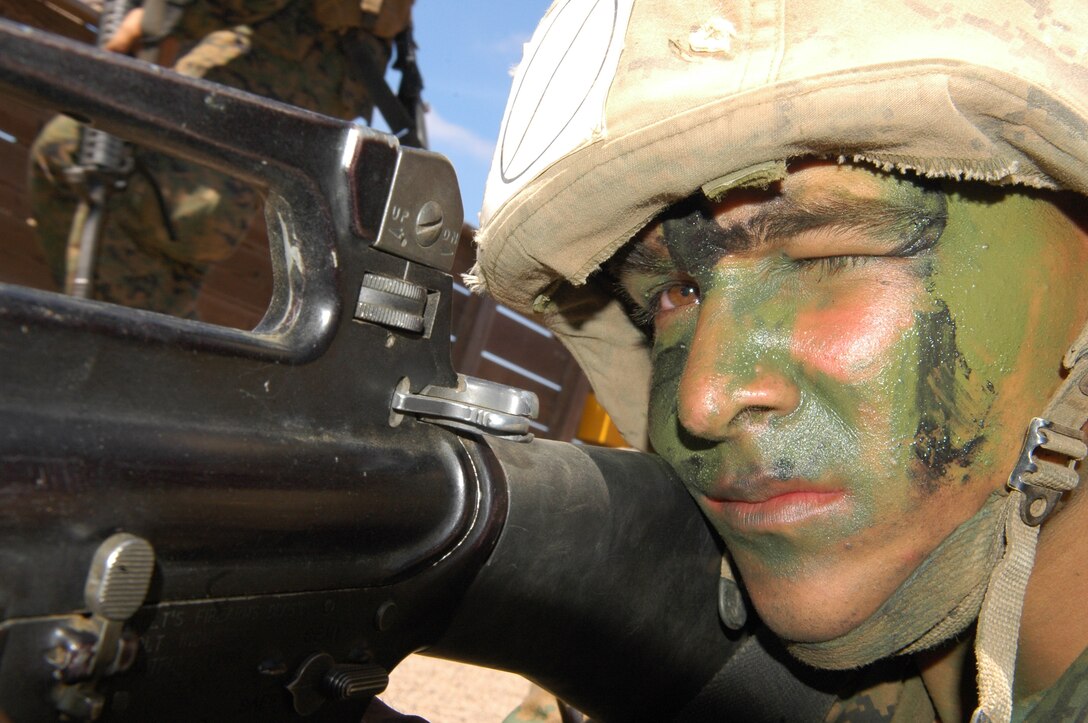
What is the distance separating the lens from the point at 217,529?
97 centimetres

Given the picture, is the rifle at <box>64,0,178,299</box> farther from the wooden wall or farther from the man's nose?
the man's nose

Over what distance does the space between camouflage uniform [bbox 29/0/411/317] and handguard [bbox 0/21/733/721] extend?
7.72 feet

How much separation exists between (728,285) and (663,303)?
253mm

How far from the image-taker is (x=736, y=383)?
131 centimetres

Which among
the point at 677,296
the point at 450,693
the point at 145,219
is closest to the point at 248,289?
the point at 145,219

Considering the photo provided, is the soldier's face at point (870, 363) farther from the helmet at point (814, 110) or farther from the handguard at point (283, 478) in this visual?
the handguard at point (283, 478)

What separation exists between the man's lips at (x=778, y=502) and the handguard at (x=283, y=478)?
0.51ft

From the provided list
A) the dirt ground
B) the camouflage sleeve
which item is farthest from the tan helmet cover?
the dirt ground

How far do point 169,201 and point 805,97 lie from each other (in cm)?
273

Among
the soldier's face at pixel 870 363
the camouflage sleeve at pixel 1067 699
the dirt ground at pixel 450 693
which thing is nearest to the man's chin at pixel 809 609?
the soldier's face at pixel 870 363

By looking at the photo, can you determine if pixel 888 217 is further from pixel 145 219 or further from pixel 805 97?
pixel 145 219

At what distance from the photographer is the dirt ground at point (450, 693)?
3.22 metres

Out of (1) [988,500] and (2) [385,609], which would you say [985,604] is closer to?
(1) [988,500]

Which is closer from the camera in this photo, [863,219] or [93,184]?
[863,219]
